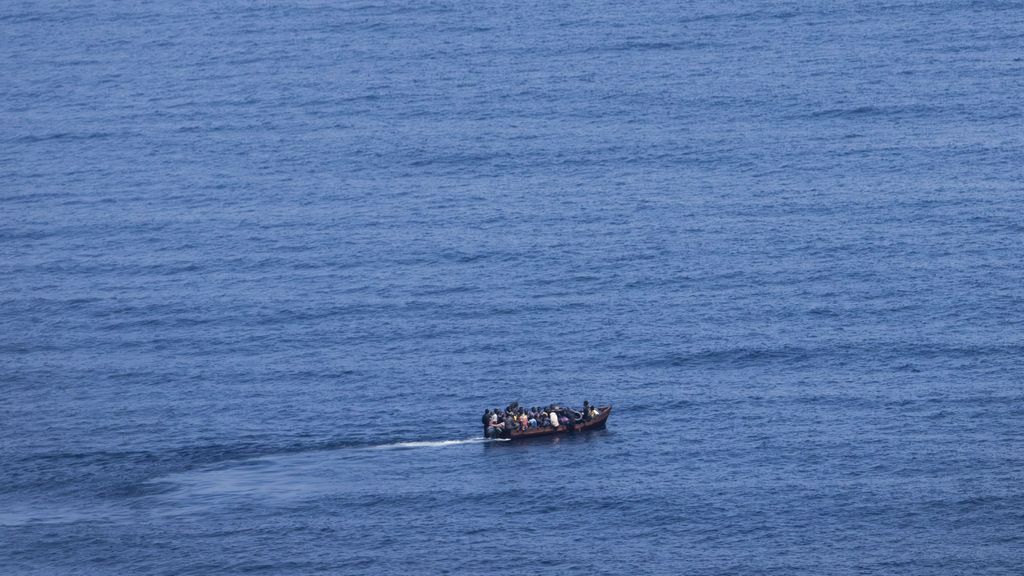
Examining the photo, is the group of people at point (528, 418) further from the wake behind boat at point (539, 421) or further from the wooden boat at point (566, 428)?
the wooden boat at point (566, 428)

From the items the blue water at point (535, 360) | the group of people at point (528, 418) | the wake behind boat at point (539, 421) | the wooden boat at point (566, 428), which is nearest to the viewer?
the blue water at point (535, 360)

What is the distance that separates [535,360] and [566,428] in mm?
16337

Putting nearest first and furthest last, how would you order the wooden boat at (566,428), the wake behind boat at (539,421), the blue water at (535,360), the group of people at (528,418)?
the blue water at (535,360), the group of people at (528,418), the wake behind boat at (539,421), the wooden boat at (566,428)

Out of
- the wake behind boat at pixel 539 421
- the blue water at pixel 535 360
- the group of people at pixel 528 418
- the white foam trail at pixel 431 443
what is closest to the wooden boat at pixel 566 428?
the wake behind boat at pixel 539 421

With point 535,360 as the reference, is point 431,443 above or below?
below

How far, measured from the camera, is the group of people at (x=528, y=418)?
132000 millimetres

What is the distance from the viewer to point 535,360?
14900 cm

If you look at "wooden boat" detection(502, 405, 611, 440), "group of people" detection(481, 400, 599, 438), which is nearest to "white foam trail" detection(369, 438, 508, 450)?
"group of people" detection(481, 400, 599, 438)

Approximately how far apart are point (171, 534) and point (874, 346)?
197 ft

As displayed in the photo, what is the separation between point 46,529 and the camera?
397ft

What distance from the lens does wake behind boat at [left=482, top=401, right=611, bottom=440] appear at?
132125mm

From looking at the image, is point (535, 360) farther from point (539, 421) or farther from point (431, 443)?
point (431, 443)

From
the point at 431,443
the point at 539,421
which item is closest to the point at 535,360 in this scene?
the point at 539,421

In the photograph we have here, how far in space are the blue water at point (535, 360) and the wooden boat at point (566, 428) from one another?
137 cm
